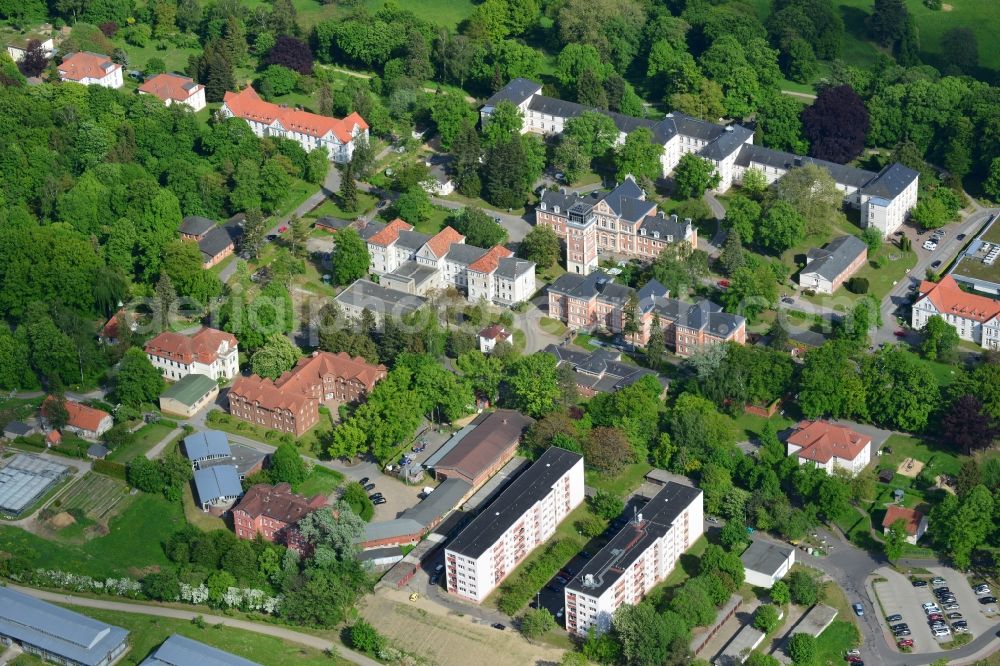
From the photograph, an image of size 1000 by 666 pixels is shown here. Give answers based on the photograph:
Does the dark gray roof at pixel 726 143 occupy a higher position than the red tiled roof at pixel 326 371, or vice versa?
the dark gray roof at pixel 726 143

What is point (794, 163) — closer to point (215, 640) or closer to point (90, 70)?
point (90, 70)

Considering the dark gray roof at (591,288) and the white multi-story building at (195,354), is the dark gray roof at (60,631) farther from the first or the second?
the dark gray roof at (591,288)

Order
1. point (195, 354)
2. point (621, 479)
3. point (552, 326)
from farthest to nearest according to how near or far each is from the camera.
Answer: point (552, 326) < point (195, 354) < point (621, 479)

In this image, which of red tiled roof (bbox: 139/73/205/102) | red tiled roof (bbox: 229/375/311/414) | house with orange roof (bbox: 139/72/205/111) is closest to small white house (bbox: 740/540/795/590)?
red tiled roof (bbox: 229/375/311/414)

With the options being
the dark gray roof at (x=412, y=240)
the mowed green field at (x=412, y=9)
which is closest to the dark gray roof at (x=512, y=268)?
the dark gray roof at (x=412, y=240)

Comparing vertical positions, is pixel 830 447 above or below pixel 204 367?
above

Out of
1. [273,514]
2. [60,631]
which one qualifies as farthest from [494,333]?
[60,631]
